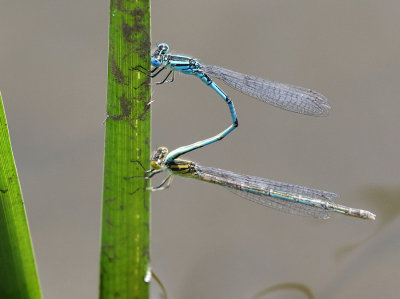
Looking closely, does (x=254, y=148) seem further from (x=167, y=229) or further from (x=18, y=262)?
(x=18, y=262)

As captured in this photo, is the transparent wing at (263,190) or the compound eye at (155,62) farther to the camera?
the transparent wing at (263,190)

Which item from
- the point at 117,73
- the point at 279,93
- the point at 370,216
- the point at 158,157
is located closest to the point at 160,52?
the point at 158,157

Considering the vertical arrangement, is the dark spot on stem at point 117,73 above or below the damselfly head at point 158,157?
below

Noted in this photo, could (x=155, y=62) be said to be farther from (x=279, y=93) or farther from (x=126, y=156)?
(x=279, y=93)

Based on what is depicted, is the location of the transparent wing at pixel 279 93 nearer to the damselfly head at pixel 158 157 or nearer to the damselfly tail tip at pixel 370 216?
the damselfly head at pixel 158 157

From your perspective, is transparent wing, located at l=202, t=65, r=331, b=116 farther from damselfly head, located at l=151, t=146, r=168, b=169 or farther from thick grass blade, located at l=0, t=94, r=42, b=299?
thick grass blade, located at l=0, t=94, r=42, b=299

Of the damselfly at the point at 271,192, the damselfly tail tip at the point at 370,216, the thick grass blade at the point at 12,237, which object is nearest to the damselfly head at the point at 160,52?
the damselfly at the point at 271,192

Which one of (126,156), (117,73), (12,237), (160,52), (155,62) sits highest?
(160,52)
